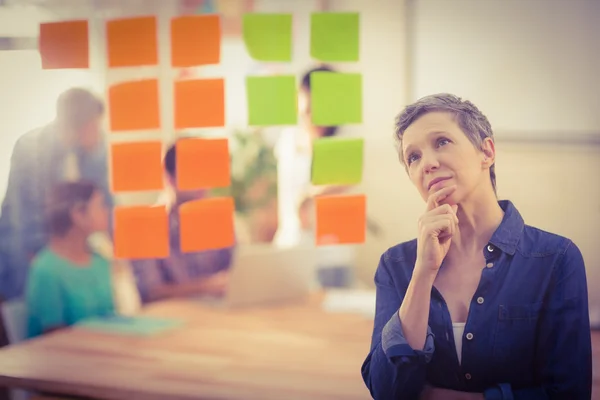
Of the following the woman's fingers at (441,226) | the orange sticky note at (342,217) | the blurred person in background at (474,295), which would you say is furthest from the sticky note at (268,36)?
the woman's fingers at (441,226)

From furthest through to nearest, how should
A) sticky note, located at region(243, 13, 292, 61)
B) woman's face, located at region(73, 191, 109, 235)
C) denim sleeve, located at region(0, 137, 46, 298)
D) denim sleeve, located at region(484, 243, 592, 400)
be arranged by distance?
1. woman's face, located at region(73, 191, 109, 235)
2. denim sleeve, located at region(0, 137, 46, 298)
3. sticky note, located at region(243, 13, 292, 61)
4. denim sleeve, located at region(484, 243, 592, 400)

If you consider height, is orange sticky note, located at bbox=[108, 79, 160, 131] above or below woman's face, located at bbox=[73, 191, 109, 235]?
above

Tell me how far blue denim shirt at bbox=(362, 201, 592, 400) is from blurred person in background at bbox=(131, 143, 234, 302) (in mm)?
927

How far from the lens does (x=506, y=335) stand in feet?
3.56

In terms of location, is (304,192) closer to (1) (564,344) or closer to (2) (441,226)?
(2) (441,226)

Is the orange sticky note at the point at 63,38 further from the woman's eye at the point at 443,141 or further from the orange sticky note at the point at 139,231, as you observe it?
the woman's eye at the point at 443,141

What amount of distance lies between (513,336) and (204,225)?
0.89 m

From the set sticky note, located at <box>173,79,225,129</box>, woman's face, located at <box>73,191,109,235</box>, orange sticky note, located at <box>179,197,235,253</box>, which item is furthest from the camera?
woman's face, located at <box>73,191,109,235</box>

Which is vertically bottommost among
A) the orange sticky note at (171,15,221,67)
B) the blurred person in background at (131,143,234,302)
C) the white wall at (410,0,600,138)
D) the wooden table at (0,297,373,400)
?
the wooden table at (0,297,373,400)

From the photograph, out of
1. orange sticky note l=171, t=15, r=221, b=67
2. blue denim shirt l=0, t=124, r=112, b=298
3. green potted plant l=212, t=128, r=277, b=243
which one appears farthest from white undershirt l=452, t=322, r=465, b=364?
blue denim shirt l=0, t=124, r=112, b=298

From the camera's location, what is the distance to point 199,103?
1.58 metres

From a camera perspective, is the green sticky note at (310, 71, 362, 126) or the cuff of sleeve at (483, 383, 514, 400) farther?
the green sticky note at (310, 71, 362, 126)

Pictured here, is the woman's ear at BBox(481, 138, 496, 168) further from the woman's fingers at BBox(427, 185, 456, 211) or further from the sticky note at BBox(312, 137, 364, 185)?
the sticky note at BBox(312, 137, 364, 185)

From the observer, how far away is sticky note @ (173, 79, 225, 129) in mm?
1574
